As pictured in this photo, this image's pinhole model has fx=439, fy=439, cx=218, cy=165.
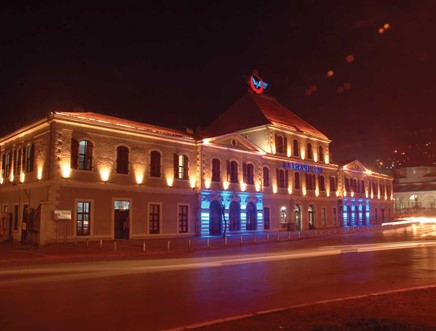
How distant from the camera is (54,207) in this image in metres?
29.4

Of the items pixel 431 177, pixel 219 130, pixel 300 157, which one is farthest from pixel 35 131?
pixel 431 177

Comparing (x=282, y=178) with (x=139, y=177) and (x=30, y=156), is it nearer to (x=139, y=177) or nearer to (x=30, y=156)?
(x=139, y=177)

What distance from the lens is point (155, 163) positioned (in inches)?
1438

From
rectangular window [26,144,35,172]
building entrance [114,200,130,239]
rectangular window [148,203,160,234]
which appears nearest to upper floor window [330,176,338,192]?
rectangular window [148,203,160,234]

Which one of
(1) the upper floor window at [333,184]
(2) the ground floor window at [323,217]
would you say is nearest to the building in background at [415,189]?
(1) the upper floor window at [333,184]

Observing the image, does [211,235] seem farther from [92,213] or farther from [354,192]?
[354,192]

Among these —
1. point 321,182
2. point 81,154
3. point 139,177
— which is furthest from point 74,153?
point 321,182

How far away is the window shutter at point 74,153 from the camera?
101 feet

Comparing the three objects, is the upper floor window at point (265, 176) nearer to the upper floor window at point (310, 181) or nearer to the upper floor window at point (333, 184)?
the upper floor window at point (310, 181)

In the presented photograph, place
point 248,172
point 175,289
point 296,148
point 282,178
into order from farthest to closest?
1. point 296,148
2. point 282,178
3. point 248,172
4. point 175,289

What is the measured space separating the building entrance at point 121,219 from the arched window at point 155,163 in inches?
144

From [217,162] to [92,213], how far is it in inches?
567

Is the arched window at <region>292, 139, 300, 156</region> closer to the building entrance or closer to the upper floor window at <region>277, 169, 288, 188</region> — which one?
the upper floor window at <region>277, 169, 288, 188</region>

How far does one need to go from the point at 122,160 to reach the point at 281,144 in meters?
22.8
